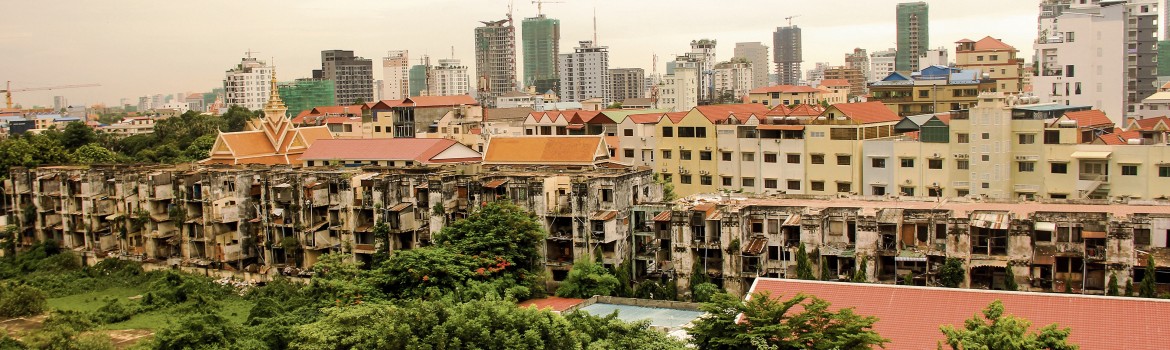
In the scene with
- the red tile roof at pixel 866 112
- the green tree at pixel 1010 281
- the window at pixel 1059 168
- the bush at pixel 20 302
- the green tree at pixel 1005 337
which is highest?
the red tile roof at pixel 866 112

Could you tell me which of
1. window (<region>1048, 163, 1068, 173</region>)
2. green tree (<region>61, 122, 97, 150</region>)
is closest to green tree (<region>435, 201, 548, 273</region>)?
window (<region>1048, 163, 1068, 173</region>)

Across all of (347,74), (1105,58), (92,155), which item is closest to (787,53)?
(347,74)

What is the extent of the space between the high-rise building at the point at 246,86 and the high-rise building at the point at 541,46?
48300mm

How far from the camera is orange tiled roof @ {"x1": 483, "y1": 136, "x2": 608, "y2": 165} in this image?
152 feet

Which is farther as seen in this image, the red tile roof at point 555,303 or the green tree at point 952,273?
the red tile roof at point 555,303

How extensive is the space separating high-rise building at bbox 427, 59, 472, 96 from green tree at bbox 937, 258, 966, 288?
11128 cm

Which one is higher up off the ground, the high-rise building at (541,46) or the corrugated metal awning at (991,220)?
the high-rise building at (541,46)

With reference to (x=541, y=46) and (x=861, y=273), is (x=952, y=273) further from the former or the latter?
(x=541, y=46)

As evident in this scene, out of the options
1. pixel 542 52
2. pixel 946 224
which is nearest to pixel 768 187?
pixel 946 224

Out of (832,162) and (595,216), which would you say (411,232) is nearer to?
(595,216)

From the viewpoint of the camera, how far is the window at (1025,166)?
40.9 meters

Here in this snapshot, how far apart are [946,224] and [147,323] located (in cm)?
2675

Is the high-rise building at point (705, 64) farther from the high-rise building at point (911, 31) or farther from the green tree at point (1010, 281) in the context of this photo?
the green tree at point (1010, 281)

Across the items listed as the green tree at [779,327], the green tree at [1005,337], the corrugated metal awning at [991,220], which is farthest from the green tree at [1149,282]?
the green tree at [779,327]
